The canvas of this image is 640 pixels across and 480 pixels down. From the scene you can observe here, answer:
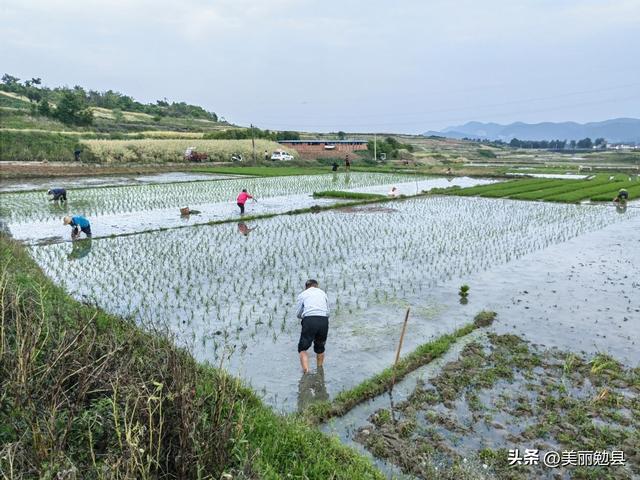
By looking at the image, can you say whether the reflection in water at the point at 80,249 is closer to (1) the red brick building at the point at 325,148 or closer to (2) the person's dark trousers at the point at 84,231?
(2) the person's dark trousers at the point at 84,231

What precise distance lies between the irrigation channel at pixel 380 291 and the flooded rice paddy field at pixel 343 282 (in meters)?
0.04

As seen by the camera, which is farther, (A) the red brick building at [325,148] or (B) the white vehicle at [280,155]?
(A) the red brick building at [325,148]

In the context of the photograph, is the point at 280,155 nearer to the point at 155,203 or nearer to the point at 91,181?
the point at 91,181

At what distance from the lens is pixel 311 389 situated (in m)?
5.75

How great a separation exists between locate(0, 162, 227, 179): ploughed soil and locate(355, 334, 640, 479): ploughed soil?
3060 centimetres

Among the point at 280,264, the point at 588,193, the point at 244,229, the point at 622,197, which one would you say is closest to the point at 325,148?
the point at 588,193

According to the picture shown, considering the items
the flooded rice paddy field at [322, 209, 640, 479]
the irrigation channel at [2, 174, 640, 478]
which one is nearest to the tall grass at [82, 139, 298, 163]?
the irrigation channel at [2, 174, 640, 478]

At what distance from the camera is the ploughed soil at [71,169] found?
95.7 ft

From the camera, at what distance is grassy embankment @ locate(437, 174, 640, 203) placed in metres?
23.1

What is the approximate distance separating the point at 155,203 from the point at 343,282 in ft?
A: 42.3

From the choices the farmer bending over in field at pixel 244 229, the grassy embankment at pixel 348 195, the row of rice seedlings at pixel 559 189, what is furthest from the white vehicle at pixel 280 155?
the farmer bending over in field at pixel 244 229

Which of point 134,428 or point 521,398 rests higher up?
point 134,428

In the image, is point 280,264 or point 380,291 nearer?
point 380,291

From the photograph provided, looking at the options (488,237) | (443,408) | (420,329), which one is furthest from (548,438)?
(488,237)
